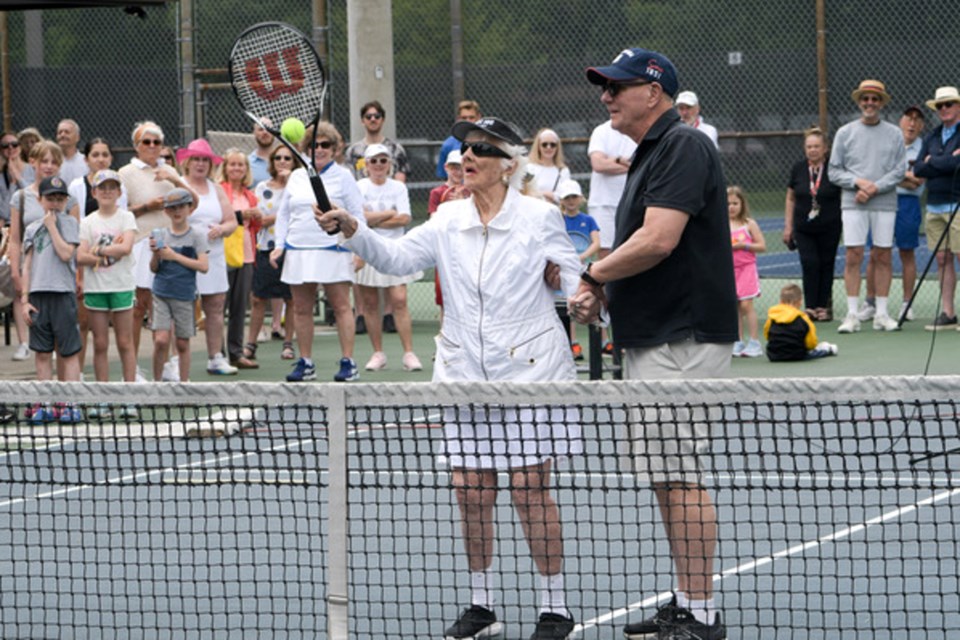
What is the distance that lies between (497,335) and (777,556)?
5.52 ft

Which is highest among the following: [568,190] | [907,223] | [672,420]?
[568,190]

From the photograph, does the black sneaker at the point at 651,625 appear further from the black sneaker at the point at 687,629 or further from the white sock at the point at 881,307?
the white sock at the point at 881,307

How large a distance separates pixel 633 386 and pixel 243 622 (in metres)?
1.90

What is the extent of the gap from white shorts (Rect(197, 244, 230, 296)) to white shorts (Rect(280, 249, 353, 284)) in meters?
0.53

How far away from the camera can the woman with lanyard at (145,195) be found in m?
11.6

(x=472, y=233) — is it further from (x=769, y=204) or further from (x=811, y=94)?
(x=769, y=204)

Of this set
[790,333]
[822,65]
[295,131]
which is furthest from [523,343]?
[822,65]

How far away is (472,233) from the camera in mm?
5887

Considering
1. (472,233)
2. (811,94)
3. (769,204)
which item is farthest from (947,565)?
(769,204)

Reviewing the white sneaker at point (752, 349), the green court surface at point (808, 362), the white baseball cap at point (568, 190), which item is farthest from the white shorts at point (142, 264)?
the white sneaker at point (752, 349)

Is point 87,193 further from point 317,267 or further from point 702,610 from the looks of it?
point 702,610

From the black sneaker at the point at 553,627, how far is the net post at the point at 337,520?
31.7 inches

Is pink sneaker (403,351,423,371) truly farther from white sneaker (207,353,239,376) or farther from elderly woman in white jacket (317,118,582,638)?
elderly woman in white jacket (317,118,582,638)

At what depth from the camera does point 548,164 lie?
1348 centimetres
